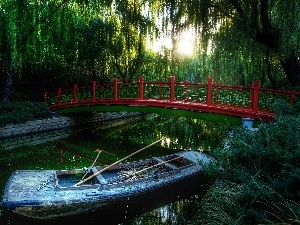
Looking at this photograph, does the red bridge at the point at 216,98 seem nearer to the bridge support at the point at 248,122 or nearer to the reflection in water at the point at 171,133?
the bridge support at the point at 248,122

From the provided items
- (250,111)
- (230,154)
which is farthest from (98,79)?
(230,154)

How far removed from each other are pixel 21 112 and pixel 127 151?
4564mm

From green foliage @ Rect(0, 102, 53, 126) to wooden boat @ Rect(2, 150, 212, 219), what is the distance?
608cm

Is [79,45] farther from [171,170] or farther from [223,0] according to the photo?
[171,170]

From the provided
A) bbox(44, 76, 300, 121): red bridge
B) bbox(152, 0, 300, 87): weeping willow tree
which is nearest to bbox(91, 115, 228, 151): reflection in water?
bbox(44, 76, 300, 121): red bridge

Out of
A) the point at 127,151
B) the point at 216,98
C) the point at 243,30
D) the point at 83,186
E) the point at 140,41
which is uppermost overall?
the point at 140,41

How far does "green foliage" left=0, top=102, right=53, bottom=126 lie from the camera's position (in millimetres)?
12008

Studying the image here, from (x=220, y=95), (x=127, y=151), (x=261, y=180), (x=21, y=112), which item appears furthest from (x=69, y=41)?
(x=261, y=180)

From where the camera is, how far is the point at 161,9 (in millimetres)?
11938

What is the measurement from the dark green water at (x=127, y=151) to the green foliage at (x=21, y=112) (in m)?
1.44

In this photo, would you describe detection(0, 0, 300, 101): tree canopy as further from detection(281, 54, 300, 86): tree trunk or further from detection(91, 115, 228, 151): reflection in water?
detection(91, 115, 228, 151): reflection in water

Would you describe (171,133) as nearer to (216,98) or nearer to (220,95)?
(220,95)

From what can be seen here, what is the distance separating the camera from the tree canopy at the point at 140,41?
10.4 m

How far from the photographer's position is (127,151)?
11484 mm
